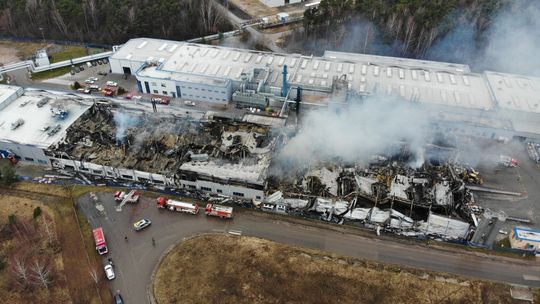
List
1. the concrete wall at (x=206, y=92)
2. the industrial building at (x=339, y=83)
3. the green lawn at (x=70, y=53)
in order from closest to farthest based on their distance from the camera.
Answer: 1. the industrial building at (x=339, y=83)
2. the concrete wall at (x=206, y=92)
3. the green lawn at (x=70, y=53)

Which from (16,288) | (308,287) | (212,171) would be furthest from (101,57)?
(308,287)

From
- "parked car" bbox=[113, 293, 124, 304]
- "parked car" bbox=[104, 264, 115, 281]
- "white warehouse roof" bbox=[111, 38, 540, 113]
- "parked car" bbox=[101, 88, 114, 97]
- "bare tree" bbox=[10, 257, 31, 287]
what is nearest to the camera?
"parked car" bbox=[113, 293, 124, 304]

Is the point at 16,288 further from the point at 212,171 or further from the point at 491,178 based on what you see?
the point at 491,178

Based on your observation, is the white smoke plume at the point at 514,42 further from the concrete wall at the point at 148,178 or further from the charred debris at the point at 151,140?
the concrete wall at the point at 148,178

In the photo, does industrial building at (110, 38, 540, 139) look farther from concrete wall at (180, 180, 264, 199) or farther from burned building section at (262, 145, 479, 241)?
concrete wall at (180, 180, 264, 199)

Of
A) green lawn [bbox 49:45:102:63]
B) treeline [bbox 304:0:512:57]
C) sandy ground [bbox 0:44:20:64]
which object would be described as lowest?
sandy ground [bbox 0:44:20:64]

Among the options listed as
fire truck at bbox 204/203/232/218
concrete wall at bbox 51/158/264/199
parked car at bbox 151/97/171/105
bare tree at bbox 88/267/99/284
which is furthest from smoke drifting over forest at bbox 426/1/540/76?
bare tree at bbox 88/267/99/284

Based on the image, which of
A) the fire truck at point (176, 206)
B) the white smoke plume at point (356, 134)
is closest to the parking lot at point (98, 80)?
the fire truck at point (176, 206)
